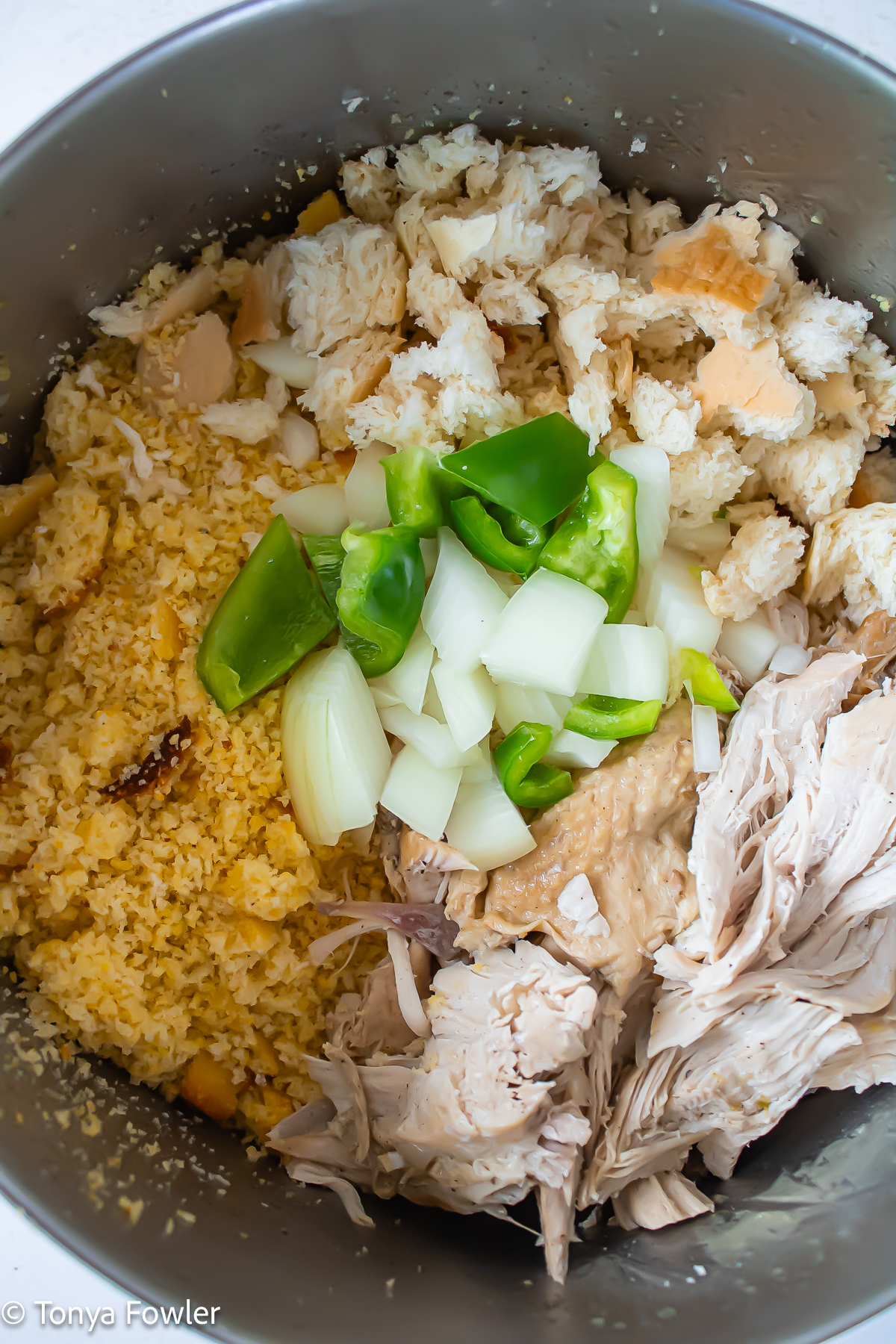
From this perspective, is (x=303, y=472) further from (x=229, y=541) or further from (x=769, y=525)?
(x=769, y=525)

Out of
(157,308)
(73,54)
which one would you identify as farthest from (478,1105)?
(73,54)

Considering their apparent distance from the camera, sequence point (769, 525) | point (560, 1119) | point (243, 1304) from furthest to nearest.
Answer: point (769, 525), point (560, 1119), point (243, 1304)

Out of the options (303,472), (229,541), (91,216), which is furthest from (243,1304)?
(91,216)

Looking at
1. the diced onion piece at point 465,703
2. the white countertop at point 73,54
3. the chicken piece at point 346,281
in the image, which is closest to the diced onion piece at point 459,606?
the diced onion piece at point 465,703

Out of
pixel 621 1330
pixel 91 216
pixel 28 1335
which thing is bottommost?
pixel 621 1330

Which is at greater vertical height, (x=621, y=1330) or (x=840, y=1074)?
(x=840, y=1074)

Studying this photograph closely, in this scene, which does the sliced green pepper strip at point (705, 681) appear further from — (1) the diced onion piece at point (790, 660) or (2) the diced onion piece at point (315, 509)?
(2) the diced onion piece at point (315, 509)
